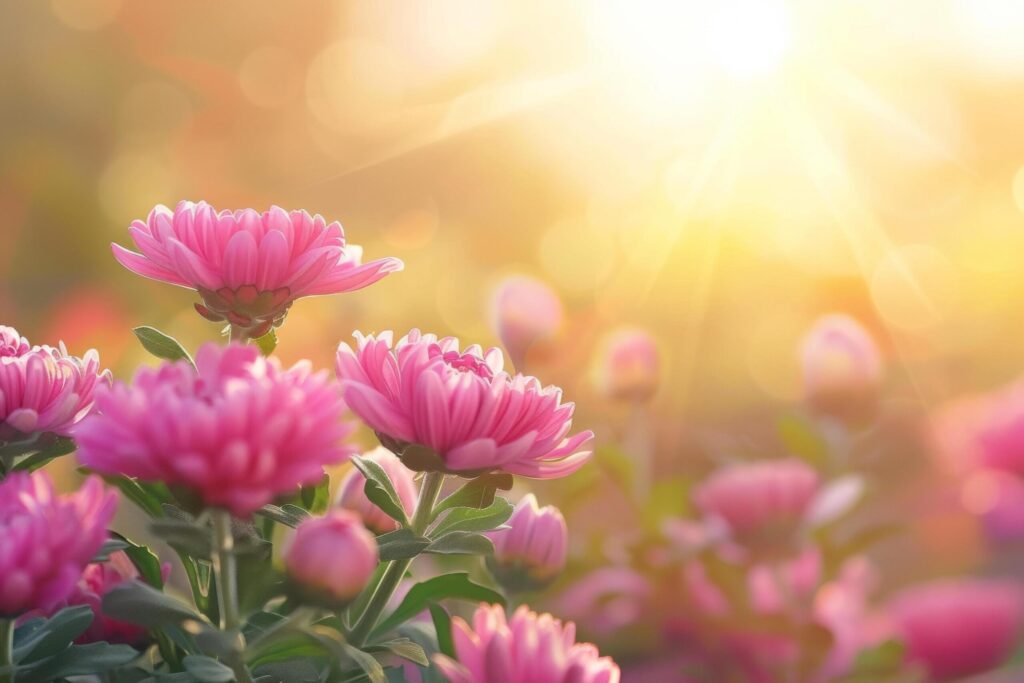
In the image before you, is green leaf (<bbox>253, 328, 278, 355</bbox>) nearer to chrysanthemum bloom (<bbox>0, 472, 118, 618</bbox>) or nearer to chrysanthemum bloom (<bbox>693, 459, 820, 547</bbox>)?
chrysanthemum bloom (<bbox>0, 472, 118, 618</bbox>)

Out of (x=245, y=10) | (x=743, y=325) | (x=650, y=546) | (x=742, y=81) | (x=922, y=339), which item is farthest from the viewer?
(x=245, y=10)

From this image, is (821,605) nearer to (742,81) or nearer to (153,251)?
(153,251)

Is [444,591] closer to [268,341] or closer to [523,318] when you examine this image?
[268,341]

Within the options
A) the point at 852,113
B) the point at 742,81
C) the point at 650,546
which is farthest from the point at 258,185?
the point at 650,546

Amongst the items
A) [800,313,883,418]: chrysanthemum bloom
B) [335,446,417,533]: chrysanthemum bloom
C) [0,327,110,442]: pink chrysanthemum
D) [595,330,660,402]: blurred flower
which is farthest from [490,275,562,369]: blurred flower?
[0,327,110,442]: pink chrysanthemum

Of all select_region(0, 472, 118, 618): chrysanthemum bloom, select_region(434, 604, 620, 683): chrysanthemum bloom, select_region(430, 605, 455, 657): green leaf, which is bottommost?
select_region(0, 472, 118, 618): chrysanthemum bloom

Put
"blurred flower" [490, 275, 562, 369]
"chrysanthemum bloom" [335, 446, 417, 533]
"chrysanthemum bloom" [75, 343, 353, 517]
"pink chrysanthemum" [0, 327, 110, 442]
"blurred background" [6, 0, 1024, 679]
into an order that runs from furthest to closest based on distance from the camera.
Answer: "blurred background" [6, 0, 1024, 679]
"blurred flower" [490, 275, 562, 369]
"chrysanthemum bloom" [335, 446, 417, 533]
"pink chrysanthemum" [0, 327, 110, 442]
"chrysanthemum bloom" [75, 343, 353, 517]
